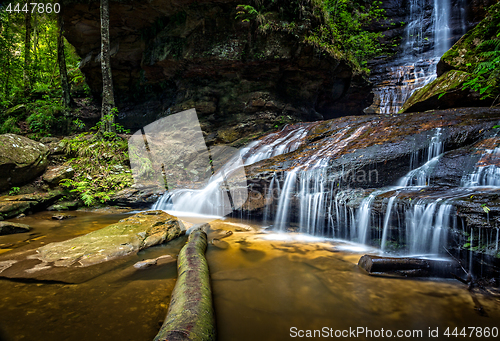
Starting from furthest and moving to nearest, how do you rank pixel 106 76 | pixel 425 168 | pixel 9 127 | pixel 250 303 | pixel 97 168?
pixel 9 127 < pixel 106 76 < pixel 97 168 < pixel 425 168 < pixel 250 303

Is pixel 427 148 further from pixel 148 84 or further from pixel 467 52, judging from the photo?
pixel 148 84

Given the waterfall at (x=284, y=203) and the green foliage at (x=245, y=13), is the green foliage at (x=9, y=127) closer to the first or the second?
the green foliage at (x=245, y=13)

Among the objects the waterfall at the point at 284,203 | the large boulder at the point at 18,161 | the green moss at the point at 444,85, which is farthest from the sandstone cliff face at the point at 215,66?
the large boulder at the point at 18,161

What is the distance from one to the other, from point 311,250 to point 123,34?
13.2 m

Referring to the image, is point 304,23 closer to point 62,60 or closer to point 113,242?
point 113,242

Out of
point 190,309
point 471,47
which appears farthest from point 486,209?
point 471,47

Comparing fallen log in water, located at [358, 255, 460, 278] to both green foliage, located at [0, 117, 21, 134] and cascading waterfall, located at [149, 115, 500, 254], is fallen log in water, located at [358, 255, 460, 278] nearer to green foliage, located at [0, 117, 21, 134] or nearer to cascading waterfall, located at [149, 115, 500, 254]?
cascading waterfall, located at [149, 115, 500, 254]

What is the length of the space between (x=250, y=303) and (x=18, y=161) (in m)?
8.29

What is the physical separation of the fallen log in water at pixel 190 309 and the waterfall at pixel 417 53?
534 inches

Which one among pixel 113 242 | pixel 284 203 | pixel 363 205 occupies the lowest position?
pixel 113 242

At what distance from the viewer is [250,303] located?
2.32 metres

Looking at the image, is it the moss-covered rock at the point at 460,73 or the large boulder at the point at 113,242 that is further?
the moss-covered rock at the point at 460,73

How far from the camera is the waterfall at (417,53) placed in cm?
1252

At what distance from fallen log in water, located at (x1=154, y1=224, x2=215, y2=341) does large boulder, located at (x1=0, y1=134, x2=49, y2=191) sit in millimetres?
7167
